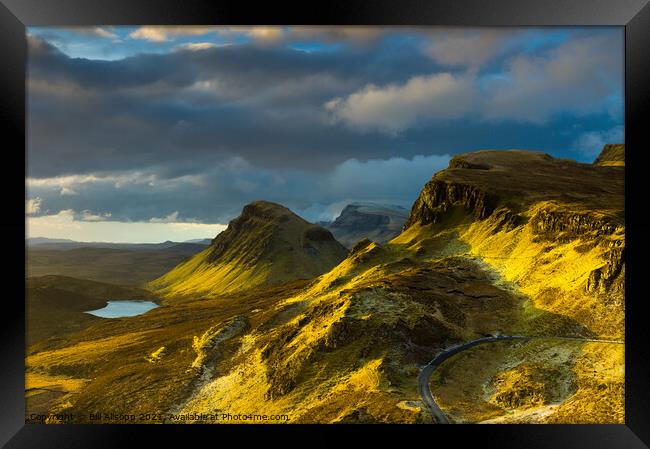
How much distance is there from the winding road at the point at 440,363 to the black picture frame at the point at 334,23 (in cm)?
827

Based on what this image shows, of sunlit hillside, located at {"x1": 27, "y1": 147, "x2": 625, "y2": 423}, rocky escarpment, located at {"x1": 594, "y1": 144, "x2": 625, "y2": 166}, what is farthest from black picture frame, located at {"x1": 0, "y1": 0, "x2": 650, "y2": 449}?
rocky escarpment, located at {"x1": 594, "y1": 144, "x2": 625, "y2": 166}

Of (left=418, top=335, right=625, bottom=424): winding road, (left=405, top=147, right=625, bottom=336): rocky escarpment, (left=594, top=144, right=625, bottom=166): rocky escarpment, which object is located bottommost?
(left=418, top=335, right=625, bottom=424): winding road

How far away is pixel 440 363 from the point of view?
1444 inches

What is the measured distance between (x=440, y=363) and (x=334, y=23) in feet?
95.8

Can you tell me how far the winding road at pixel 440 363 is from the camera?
90.7 feet

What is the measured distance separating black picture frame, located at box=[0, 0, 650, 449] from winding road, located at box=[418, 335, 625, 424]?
8.27 metres

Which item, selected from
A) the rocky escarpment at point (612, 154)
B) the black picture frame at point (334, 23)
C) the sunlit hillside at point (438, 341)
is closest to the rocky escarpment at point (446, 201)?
the sunlit hillside at point (438, 341)

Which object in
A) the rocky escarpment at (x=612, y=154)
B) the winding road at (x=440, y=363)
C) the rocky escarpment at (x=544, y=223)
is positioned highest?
the rocky escarpment at (x=612, y=154)

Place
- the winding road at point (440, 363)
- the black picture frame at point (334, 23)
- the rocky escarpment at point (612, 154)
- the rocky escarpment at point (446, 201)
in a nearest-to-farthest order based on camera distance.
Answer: the black picture frame at point (334, 23)
the winding road at point (440, 363)
the rocky escarpment at point (446, 201)
the rocky escarpment at point (612, 154)

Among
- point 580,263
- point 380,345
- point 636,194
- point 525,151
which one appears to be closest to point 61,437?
point 380,345

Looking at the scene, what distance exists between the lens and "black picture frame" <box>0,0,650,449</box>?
766 inches

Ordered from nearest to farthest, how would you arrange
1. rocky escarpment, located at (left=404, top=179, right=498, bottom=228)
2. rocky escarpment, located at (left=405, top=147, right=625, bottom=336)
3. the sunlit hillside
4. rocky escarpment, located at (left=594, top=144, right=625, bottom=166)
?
the sunlit hillside
rocky escarpment, located at (left=405, top=147, right=625, bottom=336)
rocky escarpment, located at (left=404, top=179, right=498, bottom=228)
rocky escarpment, located at (left=594, top=144, right=625, bottom=166)

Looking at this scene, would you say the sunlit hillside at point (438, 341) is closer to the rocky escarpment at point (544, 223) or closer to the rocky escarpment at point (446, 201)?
the rocky escarpment at point (544, 223)

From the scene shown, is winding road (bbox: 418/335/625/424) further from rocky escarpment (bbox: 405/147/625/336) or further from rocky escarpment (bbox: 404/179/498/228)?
rocky escarpment (bbox: 404/179/498/228)
